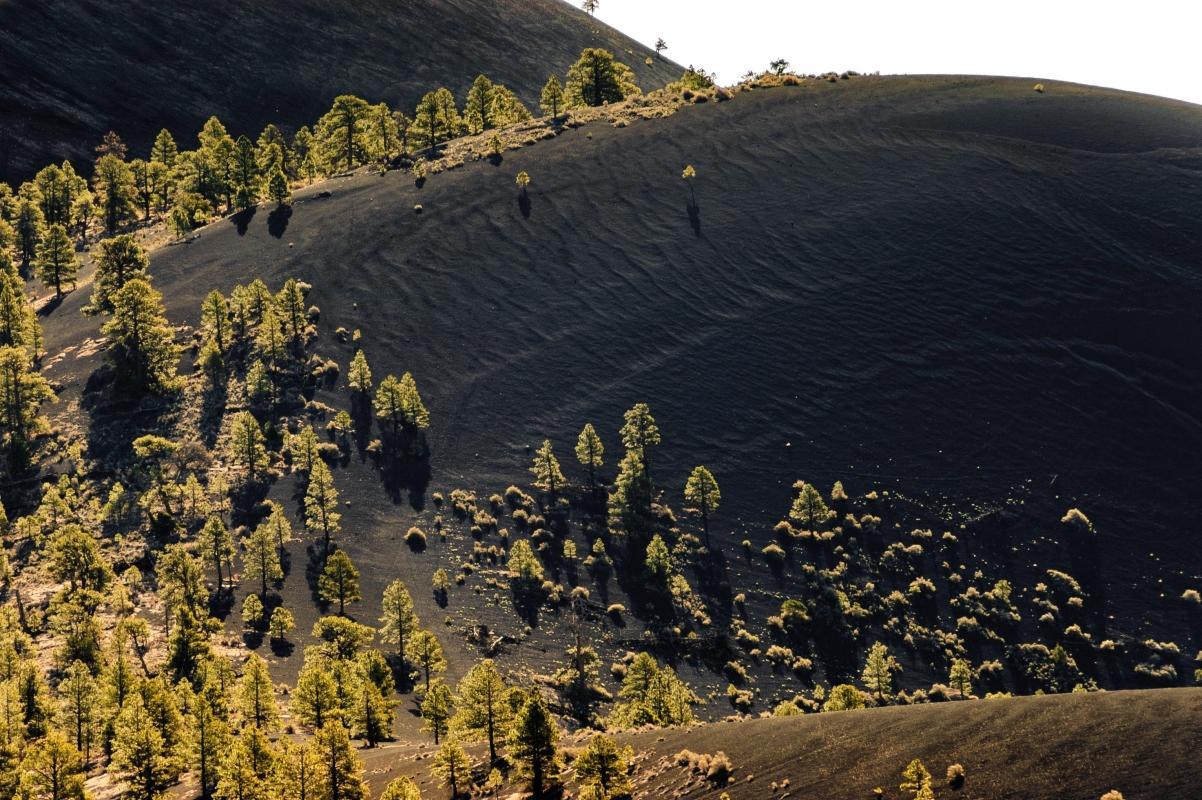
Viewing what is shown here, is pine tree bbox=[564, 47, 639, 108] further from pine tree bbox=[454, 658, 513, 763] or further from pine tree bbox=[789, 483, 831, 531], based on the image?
pine tree bbox=[454, 658, 513, 763]

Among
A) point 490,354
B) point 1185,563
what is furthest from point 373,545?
point 1185,563

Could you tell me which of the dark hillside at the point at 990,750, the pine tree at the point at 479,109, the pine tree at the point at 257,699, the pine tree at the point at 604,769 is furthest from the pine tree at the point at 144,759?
the pine tree at the point at 479,109

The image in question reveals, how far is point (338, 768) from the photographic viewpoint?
5675 centimetres

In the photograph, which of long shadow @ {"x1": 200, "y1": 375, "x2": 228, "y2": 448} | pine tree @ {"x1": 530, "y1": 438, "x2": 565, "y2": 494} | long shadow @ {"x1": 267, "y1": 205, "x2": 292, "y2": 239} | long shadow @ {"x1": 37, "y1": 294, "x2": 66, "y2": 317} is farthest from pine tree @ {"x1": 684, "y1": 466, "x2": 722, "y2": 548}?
long shadow @ {"x1": 37, "y1": 294, "x2": 66, "y2": 317}

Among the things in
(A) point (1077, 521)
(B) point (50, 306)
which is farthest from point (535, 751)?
(B) point (50, 306)

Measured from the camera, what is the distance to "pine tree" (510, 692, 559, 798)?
5641 centimetres

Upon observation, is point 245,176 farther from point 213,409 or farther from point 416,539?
point 416,539

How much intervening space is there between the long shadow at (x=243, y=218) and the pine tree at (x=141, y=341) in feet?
97.5

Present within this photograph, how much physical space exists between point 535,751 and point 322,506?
47915 millimetres

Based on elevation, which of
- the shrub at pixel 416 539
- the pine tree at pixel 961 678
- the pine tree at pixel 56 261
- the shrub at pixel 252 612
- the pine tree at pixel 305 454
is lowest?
the pine tree at pixel 961 678

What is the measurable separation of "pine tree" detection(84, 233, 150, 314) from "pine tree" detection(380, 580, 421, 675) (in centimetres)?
6225

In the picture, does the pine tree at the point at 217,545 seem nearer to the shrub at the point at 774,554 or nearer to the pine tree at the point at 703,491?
the pine tree at the point at 703,491

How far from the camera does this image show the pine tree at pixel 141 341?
11425 centimetres

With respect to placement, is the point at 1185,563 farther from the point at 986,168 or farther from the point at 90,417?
the point at 90,417
